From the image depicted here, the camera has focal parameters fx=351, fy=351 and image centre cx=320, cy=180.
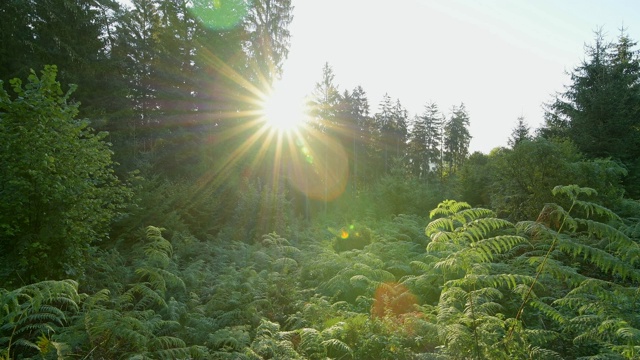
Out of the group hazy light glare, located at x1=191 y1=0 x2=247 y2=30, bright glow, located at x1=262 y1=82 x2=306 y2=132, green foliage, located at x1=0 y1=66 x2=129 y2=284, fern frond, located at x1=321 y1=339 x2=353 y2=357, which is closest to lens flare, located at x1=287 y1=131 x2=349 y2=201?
bright glow, located at x1=262 y1=82 x2=306 y2=132

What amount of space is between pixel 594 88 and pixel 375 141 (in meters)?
24.2

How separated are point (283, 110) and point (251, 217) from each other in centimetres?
1005

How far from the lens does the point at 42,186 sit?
5703 mm

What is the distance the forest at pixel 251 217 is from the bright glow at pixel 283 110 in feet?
2.99

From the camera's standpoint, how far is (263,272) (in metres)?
9.05

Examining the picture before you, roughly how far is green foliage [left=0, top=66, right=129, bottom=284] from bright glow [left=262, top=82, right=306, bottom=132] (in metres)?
15.7

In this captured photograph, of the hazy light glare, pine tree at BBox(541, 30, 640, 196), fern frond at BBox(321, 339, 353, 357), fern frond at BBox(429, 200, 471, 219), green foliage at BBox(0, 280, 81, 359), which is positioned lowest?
fern frond at BBox(321, 339, 353, 357)

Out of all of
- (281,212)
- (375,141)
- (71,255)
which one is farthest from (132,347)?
(375,141)

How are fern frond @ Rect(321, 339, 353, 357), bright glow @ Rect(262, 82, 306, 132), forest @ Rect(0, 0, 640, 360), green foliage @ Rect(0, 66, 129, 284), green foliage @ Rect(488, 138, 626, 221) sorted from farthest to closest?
bright glow @ Rect(262, 82, 306, 132)
green foliage @ Rect(488, 138, 626, 221)
green foliage @ Rect(0, 66, 129, 284)
fern frond @ Rect(321, 339, 353, 357)
forest @ Rect(0, 0, 640, 360)

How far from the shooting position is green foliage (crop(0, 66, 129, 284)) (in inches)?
222

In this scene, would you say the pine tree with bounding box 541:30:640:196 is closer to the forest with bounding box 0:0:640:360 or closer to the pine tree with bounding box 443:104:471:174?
the forest with bounding box 0:0:640:360

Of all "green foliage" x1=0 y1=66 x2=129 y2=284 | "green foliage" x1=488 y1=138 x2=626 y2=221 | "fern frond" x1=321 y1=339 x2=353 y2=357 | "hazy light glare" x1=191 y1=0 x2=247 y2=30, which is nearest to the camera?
"fern frond" x1=321 y1=339 x2=353 y2=357

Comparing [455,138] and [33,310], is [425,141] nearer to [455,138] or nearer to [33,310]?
[455,138]

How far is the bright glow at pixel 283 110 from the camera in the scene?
22.1 m
